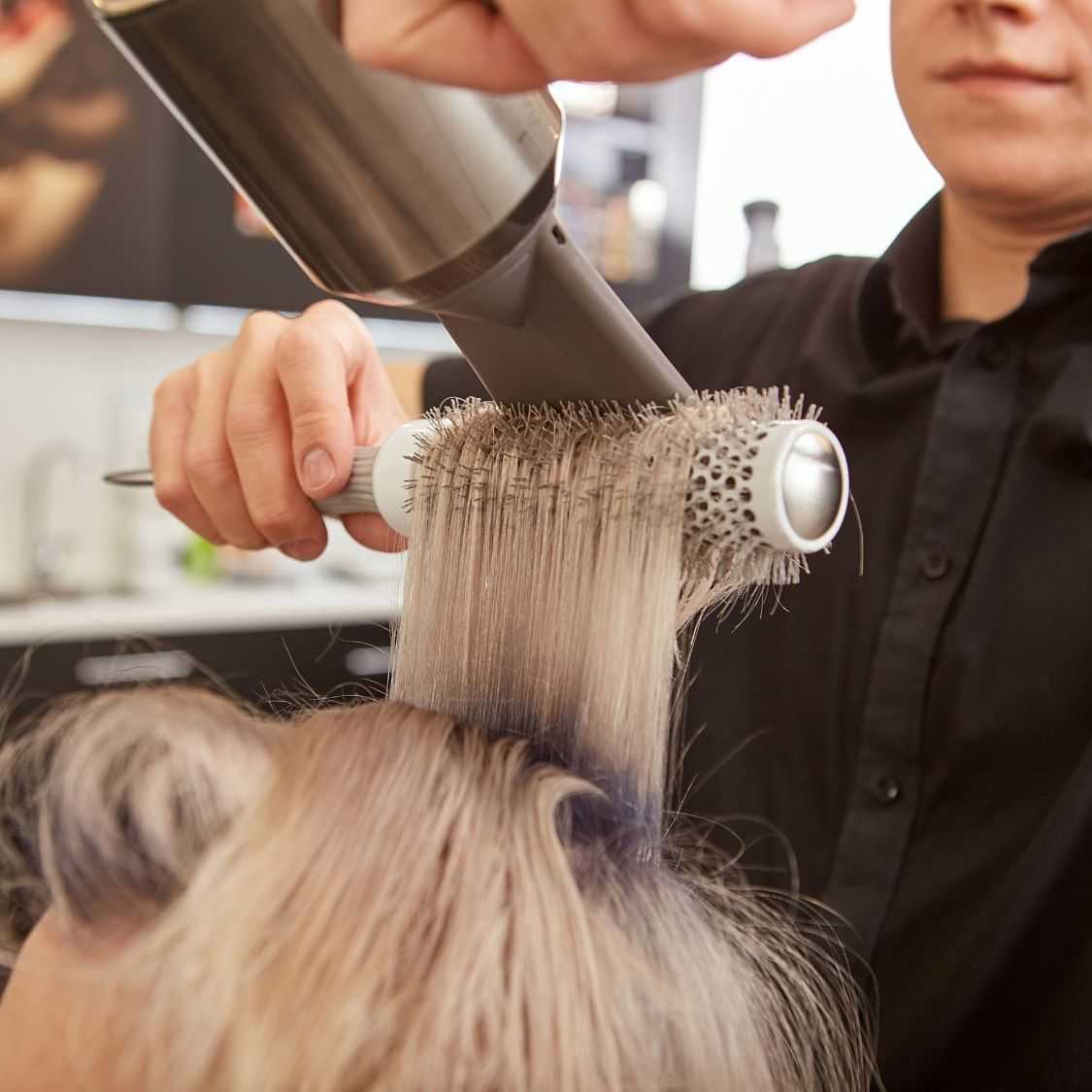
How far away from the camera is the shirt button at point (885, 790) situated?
0.83 metres

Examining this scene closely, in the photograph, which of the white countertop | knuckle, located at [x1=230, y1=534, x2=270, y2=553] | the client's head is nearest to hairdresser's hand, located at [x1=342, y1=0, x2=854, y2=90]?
the client's head

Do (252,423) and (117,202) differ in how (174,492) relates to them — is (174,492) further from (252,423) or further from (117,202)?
(117,202)

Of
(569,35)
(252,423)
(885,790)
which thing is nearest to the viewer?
(569,35)

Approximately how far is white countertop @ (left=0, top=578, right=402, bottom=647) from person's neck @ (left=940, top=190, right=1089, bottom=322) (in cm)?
126

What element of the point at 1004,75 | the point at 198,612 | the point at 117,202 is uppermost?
the point at 117,202

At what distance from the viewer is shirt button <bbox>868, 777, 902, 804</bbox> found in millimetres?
832

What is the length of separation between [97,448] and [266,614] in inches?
21.9

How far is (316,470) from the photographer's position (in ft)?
2.24

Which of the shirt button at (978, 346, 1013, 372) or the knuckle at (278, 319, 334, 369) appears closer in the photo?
the knuckle at (278, 319, 334, 369)

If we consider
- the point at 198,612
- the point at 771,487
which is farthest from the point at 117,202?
the point at 771,487

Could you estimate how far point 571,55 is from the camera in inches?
12.0

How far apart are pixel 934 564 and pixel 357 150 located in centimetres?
60

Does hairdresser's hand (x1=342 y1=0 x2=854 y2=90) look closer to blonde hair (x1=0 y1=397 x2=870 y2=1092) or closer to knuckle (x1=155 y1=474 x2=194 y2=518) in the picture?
blonde hair (x1=0 y1=397 x2=870 y2=1092)

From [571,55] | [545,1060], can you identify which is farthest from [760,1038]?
[571,55]
